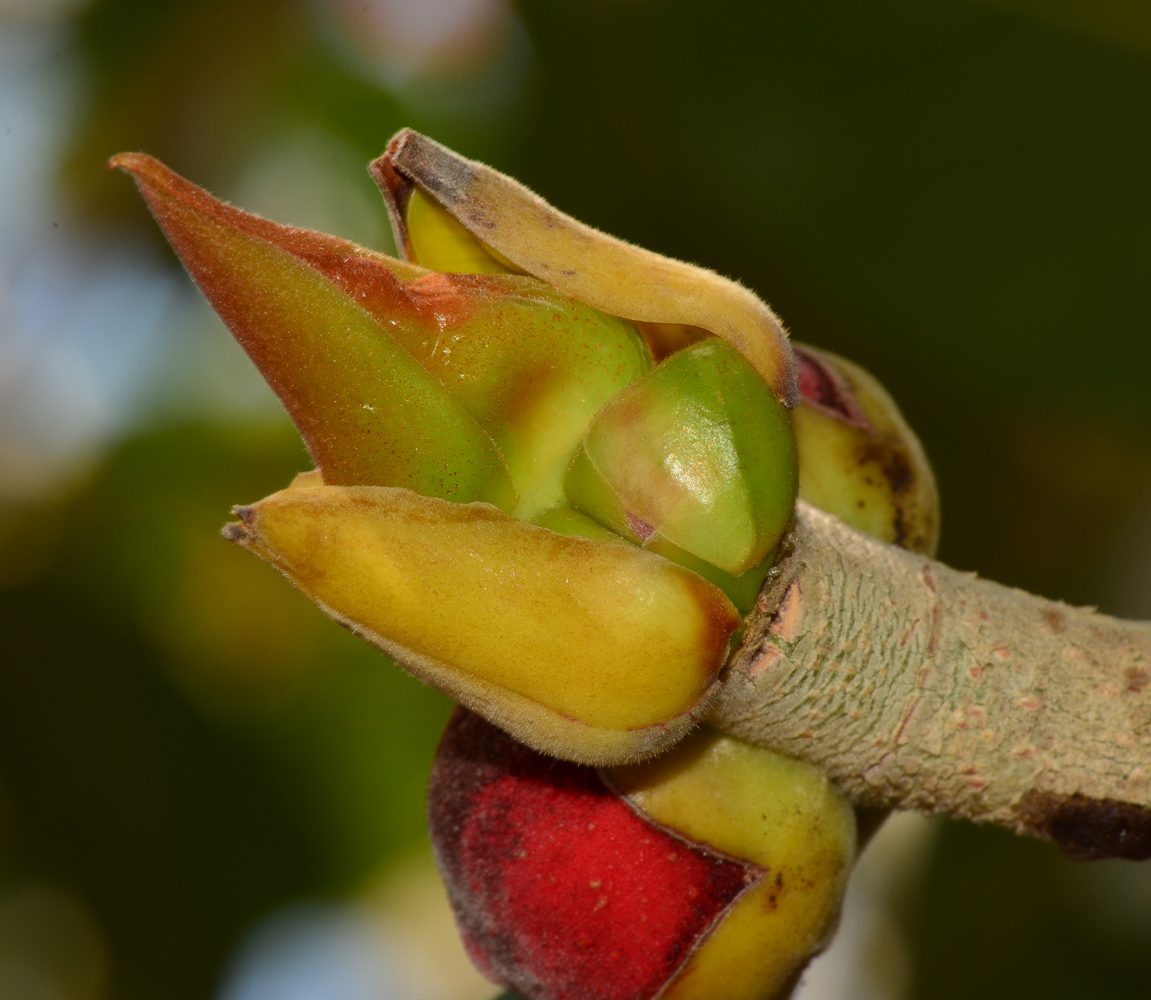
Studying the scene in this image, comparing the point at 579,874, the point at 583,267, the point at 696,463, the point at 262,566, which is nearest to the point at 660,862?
the point at 579,874

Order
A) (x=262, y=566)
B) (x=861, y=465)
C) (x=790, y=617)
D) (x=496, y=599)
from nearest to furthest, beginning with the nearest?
(x=496, y=599), (x=790, y=617), (x=861, y=465), (x=262, y=566)

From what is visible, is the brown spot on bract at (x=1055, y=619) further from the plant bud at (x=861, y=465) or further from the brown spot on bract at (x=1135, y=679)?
the plant bud at (x=861, y=465)

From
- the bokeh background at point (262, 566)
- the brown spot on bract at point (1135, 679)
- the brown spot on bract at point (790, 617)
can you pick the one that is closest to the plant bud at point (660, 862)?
the brown spot on bract at point (790, 617)

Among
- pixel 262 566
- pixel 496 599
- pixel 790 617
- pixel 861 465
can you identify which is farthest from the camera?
pixel 262 566

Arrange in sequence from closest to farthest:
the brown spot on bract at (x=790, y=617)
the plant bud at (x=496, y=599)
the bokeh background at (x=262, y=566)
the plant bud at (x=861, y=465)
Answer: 1. the plant bud at (x=496, y=599)
2. the brown spot on bract at (x=790, y=617)
3. the plant bud at (x=861, y=465)
4. the bokeh background at (x=262, y=566)

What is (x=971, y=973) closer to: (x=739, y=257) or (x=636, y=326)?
(x=739, y=257)

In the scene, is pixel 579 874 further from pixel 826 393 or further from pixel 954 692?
pixel 826 393

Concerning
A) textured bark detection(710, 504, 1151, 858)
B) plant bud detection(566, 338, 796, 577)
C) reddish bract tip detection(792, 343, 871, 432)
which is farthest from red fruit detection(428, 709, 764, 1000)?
reddish bract tip detection(792, 343, 871, 432)
